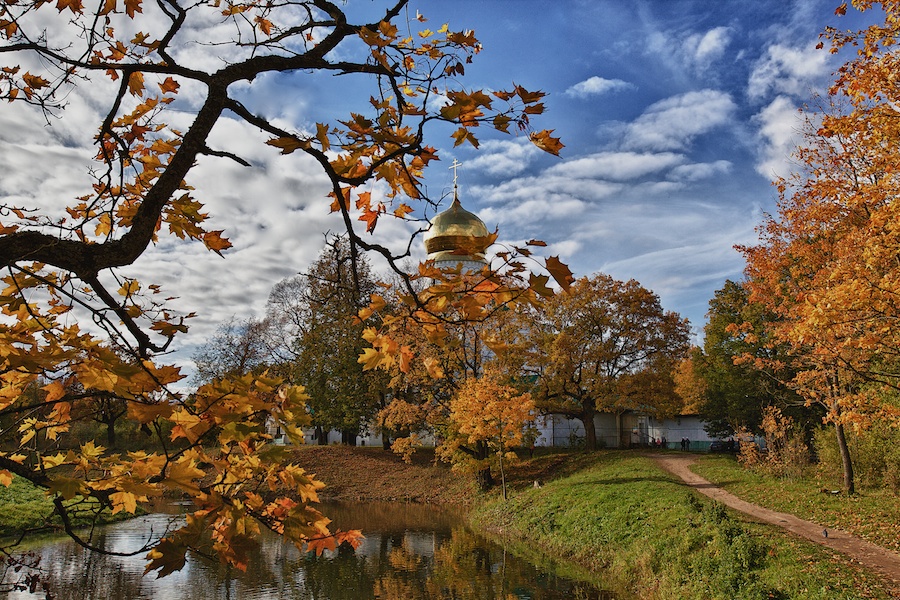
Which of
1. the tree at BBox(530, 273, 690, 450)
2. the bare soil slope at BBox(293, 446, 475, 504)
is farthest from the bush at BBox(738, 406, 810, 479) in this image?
the bare soil slope at BBox(293, 446, 475, 504)

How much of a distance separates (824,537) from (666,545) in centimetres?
281

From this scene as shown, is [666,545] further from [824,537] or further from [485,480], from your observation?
[485,480]

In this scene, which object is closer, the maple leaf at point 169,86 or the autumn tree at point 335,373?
the maple leaf at point 169,86

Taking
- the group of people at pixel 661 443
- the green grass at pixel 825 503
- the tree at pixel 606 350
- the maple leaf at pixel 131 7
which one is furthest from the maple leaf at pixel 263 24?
the group of people at pixel 661 443

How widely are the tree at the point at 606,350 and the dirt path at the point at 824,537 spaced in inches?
254

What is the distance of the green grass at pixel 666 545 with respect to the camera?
7965mm

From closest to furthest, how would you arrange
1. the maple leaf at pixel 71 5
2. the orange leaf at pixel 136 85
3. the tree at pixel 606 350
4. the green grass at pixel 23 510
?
1. the maple leaf at pixel 71 5
2. the orange leaf at pixel 136 85
3. the green grass at pixel 23 510
4. the tree at pixel 606 350

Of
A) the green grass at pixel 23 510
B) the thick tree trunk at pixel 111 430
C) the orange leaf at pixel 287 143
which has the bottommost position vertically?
the green grass at pixel 23 510

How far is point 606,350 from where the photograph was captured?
2562 cm

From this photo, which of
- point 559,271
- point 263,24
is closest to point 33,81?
point 263,24

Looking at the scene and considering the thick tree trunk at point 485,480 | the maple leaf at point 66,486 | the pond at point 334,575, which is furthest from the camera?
the thick tree trunk at point 485,480

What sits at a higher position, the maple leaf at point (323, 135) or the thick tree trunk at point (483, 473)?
the maple leaf at point (323, 135)

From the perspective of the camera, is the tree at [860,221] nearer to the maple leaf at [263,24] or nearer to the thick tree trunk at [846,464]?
the thick tree trunk at [846,464]

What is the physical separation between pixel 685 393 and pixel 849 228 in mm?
20057
